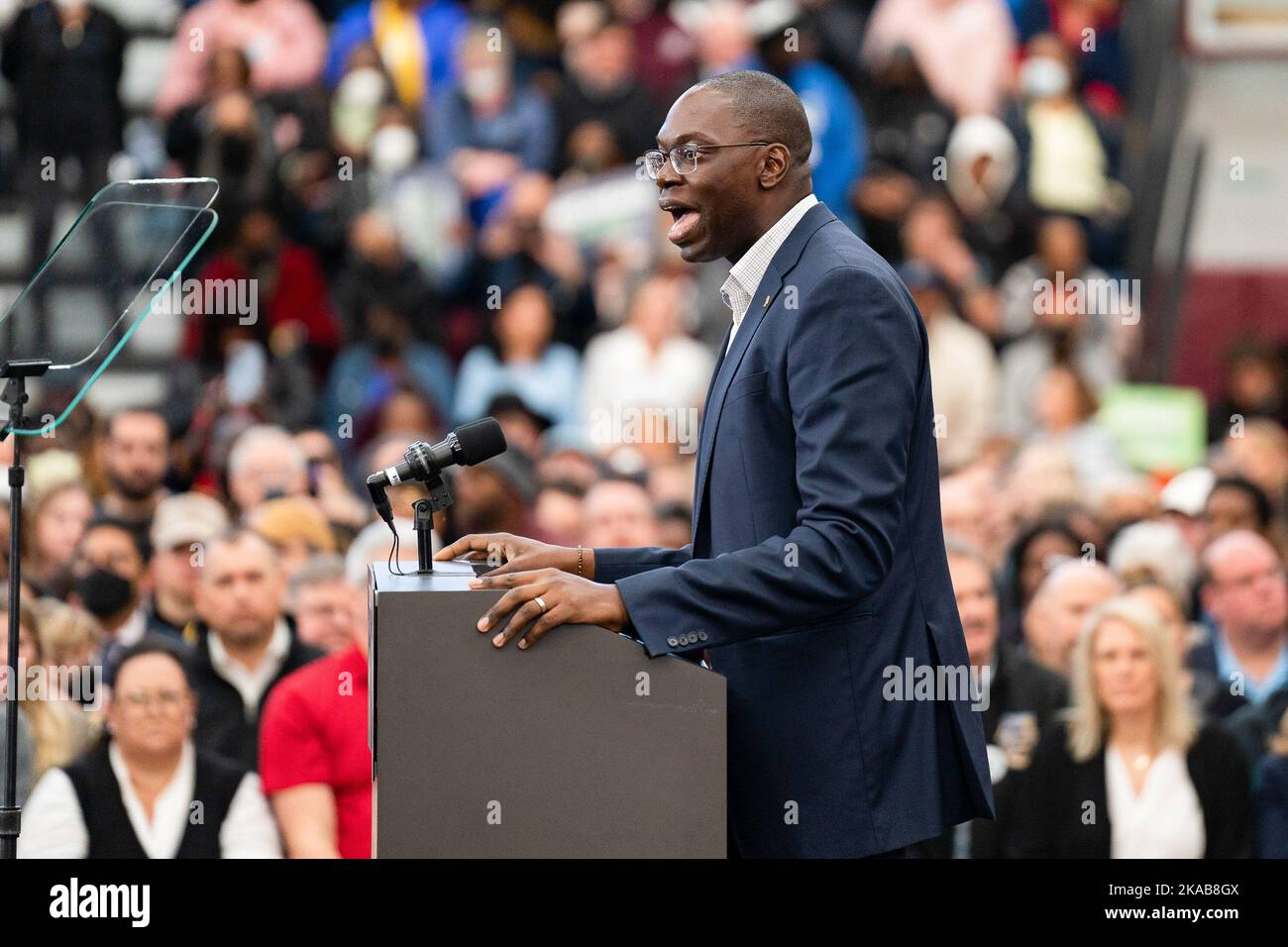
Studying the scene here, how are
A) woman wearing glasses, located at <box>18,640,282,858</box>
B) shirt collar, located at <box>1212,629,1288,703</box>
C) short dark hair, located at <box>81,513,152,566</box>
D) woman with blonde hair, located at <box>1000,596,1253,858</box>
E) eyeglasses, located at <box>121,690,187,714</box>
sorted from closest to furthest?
woman wearing glasses, located at <box>18,640,282,858</box>
eyeglasses, located at <box>121,690,187,714</box>
woman with blonde hair, located at <box>1000,596,1253,858</box>
shirt collar, located at <box>1212,629,1288,703</box>
short dark hair, located at <box>81,513,152,566</box>

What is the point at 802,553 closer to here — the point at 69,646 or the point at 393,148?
the point at 69,646

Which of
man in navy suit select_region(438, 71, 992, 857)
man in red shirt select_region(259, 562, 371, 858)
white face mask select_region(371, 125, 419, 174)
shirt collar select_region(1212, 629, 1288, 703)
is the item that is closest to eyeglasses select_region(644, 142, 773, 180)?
man in navy suit select_region(438, 71, 992, 857)

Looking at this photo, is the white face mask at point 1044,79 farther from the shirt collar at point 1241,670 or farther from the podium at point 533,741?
the podium at point 533,741

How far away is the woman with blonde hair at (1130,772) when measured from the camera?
15.8 ft

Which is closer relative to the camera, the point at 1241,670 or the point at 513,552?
the point at 513,552

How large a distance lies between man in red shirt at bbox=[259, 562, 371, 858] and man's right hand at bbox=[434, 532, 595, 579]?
1707 millimetres

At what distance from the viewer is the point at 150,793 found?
4594 millimetres

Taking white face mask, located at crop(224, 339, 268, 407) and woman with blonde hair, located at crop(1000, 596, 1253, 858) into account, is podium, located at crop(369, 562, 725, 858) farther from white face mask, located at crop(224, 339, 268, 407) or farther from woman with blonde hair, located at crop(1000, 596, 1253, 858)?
white face mask, located at crop(224, 339, 268, 407)

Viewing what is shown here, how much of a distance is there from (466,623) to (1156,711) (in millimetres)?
2875

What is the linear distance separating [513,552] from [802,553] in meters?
0.44

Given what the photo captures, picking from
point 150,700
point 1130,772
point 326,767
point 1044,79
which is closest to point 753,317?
point 326,767

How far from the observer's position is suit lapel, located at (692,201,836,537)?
109 inches
